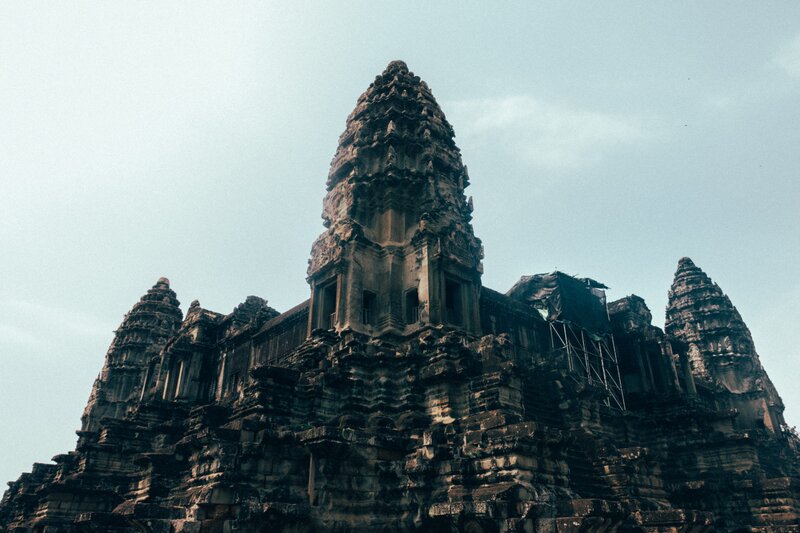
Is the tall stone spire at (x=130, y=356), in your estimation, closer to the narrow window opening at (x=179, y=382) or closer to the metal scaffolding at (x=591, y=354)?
the narrow window opening at (x=179, y=382)

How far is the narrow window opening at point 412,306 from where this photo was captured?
19.7 meters

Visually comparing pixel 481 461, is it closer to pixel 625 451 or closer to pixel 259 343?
pixel 625 451

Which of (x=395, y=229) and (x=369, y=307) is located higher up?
(x=395, y=229)

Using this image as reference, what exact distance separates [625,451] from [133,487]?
583 inches

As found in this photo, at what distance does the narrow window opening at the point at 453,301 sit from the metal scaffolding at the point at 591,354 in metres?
6.81

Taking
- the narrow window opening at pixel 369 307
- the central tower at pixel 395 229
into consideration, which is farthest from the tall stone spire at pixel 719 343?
the narrow window opening at pixel 369 307

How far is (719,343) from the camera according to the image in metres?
39.9

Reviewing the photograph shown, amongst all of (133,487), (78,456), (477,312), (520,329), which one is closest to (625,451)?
(477,312)

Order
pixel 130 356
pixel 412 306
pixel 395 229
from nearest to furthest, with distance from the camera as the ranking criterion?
1. pixel 412 306
2. pixel 395 229
3. pixel 130 356

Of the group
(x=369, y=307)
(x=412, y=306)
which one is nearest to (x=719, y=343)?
(x=412, y=306)

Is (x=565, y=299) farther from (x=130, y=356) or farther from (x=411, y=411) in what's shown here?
(x=130, y=356)

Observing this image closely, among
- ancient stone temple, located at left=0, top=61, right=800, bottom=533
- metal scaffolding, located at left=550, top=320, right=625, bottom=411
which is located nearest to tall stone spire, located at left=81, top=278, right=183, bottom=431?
ancient stone temple, located at left=0, top=61, right=800, bottom=533

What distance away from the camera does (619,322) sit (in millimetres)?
31688

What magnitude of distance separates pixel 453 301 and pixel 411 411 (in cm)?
583
